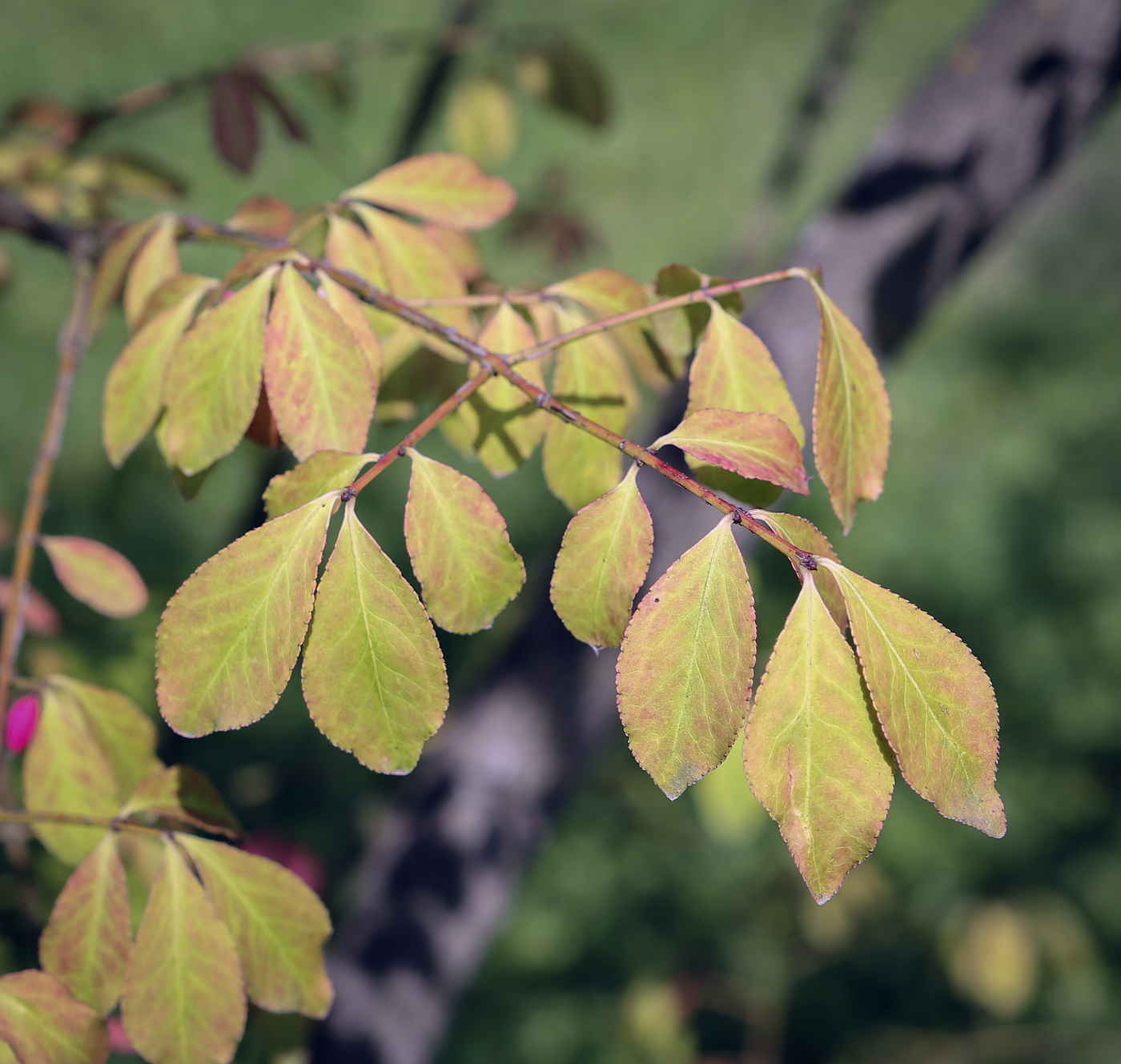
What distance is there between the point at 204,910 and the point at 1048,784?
2581 millimetres

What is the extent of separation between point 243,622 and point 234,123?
0.71 metres

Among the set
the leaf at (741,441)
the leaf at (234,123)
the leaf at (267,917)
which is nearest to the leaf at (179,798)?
the leaf at (267,917)

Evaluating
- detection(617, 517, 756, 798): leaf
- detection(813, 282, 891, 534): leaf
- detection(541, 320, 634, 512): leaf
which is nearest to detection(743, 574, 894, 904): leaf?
detection(617, 517, 756, 798): leaf

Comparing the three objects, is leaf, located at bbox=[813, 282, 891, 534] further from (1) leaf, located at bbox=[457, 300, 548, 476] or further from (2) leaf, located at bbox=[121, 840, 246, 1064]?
(2) leaf, located at bbox=[121, 840, 246, 1064]

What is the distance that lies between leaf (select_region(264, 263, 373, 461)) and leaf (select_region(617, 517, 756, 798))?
23 cm

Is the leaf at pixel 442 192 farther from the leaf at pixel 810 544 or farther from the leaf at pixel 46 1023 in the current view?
the leaf at pixel 46 1023

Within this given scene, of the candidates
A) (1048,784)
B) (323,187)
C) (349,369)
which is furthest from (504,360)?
(323,187)

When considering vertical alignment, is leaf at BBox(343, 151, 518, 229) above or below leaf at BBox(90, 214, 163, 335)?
above

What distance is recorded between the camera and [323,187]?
3.86 metres

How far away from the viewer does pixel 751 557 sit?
5.59 ft

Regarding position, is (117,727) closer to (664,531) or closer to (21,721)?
(21,721)

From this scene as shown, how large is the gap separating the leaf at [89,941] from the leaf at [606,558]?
1.22ft

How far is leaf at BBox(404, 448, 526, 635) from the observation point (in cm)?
56

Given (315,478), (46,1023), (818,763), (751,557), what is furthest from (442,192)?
(751,557)
